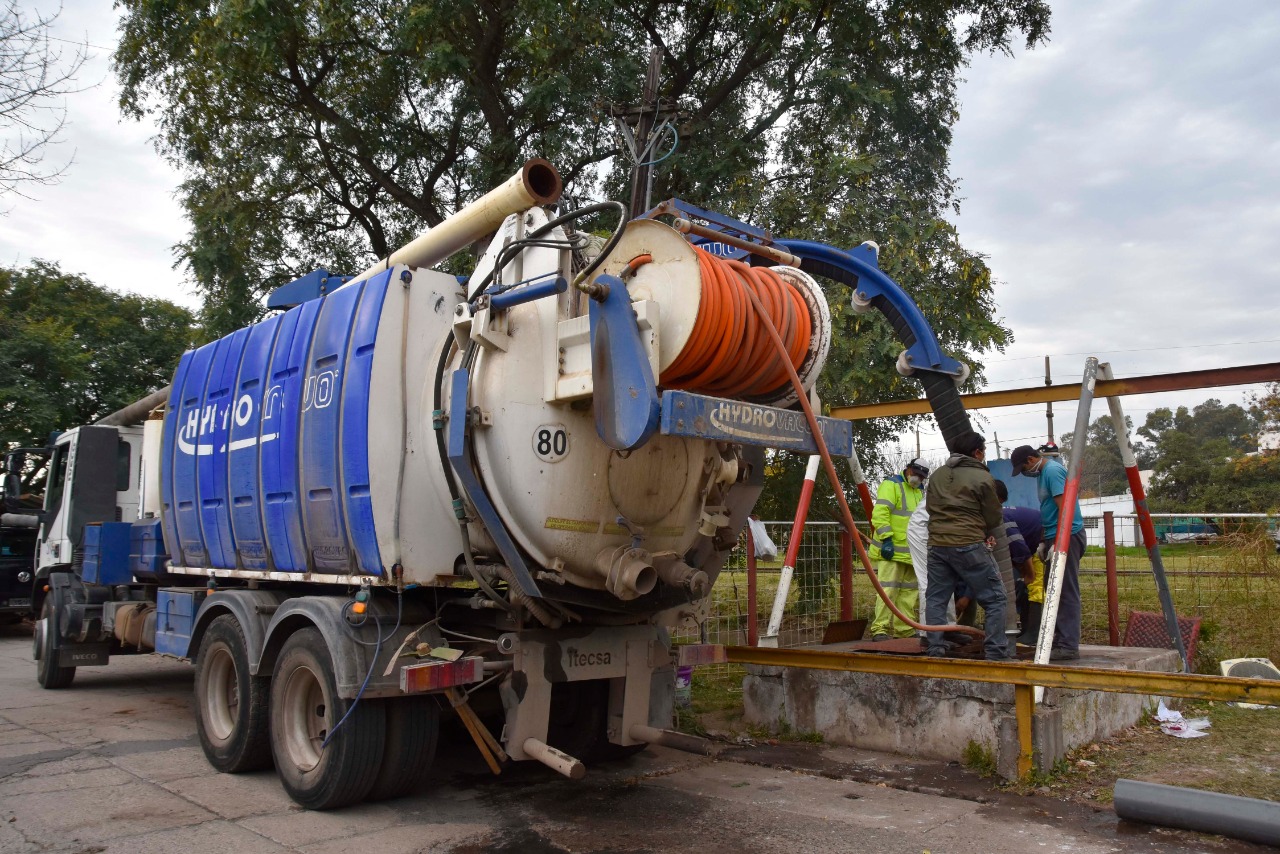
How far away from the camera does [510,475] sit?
4.93m

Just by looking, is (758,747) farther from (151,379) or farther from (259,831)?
(151,379)

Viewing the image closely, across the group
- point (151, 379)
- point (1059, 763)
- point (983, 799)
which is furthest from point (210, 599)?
point (151, 379)

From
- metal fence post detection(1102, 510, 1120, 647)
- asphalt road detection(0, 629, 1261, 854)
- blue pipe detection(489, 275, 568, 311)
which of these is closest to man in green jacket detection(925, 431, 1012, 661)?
asphalt road detection(0, 629, 1261, 854)

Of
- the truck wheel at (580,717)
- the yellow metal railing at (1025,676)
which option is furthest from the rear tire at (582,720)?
the yellow metal railing at (1025,676)

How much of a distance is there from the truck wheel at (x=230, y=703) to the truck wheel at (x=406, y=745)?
1022mm

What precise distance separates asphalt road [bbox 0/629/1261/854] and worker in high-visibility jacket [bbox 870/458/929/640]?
232 centimetres

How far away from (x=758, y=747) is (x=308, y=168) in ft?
34.8

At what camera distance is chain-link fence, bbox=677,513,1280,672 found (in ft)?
26.5

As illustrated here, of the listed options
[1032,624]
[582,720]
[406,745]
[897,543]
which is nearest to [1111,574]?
[1032,624]

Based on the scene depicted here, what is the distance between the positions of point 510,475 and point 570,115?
8662 millimetres

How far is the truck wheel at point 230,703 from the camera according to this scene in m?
5.89

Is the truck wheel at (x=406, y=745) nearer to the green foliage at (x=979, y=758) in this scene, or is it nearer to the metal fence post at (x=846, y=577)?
the green foliage at (x=979, y=758)

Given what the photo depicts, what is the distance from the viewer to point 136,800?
17.9 feet

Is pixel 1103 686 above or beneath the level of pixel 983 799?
above
